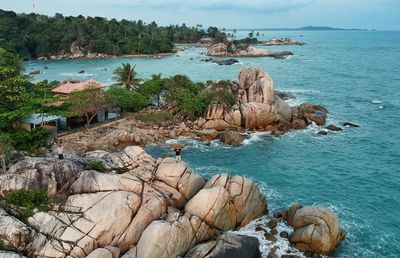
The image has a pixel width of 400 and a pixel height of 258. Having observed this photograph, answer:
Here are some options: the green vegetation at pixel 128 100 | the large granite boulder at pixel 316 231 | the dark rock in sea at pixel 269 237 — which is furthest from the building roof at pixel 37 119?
the large granite boulder at pixel 316 231

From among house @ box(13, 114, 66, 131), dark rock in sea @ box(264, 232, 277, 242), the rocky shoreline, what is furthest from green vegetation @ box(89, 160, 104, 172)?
house @ box(13, 114, 66, 131)

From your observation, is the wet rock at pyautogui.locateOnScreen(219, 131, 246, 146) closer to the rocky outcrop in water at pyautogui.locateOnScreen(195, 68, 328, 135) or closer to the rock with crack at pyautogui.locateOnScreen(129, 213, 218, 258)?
the rocky outcrop in water at pyautogui.locateOnScreen(195, 68, 328, 135)

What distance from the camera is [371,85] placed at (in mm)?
90125

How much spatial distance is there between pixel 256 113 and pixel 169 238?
3257 centimetres

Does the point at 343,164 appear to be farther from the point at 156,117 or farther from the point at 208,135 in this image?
the point at 156,117

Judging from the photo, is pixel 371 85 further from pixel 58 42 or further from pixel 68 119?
pixel 58 42

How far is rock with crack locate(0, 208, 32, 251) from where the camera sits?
23.4m

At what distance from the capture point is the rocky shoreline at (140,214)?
77.7 feet

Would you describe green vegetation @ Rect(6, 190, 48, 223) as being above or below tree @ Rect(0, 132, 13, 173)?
below

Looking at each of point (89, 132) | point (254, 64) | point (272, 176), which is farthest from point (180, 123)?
point (254, 64)

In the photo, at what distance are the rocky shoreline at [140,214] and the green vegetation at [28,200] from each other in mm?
556

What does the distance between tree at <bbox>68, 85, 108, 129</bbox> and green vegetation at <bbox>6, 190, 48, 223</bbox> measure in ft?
72.3

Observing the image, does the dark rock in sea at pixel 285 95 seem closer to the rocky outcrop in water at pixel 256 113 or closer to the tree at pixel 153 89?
the rocky outcrop in water at pixel 256 113

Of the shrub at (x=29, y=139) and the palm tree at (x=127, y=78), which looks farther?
the palm tree at (x=127, y=78)
